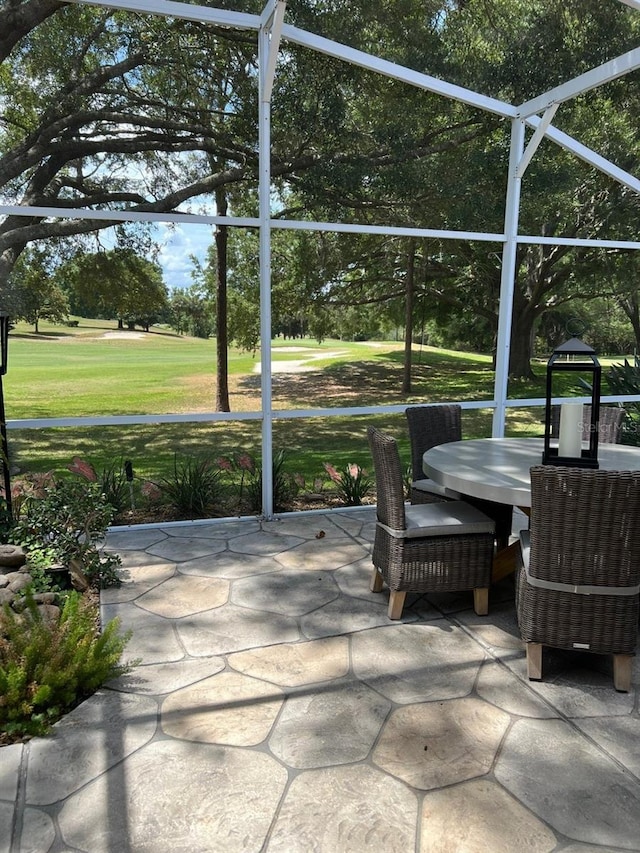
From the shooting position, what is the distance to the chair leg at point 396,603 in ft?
9.83

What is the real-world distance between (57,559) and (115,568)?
0.42 meters

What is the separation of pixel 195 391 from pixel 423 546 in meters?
3.66

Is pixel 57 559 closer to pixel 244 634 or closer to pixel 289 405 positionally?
pixel 244 634

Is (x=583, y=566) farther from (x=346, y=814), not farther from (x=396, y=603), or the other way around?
(x=346, y=814)

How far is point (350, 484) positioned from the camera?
5.00 meters

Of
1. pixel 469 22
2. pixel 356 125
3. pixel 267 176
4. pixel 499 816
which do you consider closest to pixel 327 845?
pixel 499 816

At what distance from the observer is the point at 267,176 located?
424cm

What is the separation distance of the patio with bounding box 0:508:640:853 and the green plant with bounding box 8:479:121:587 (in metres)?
0.24

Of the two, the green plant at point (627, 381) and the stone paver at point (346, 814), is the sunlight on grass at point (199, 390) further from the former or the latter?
the stone paver at point (346, 814)

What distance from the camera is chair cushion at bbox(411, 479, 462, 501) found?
3.55m

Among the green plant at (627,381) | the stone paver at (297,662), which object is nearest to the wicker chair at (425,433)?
the stone paver at (297,662)

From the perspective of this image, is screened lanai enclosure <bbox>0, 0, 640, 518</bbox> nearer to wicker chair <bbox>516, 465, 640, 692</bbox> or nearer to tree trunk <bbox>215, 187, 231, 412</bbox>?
tree trunk <bbox>215, 187, 231, 412</bbox>

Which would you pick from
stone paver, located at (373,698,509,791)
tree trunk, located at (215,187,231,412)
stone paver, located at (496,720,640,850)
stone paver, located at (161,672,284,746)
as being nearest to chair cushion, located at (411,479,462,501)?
stone paver, located at (373,698,509,791)

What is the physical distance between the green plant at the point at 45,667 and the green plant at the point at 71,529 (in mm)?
785
